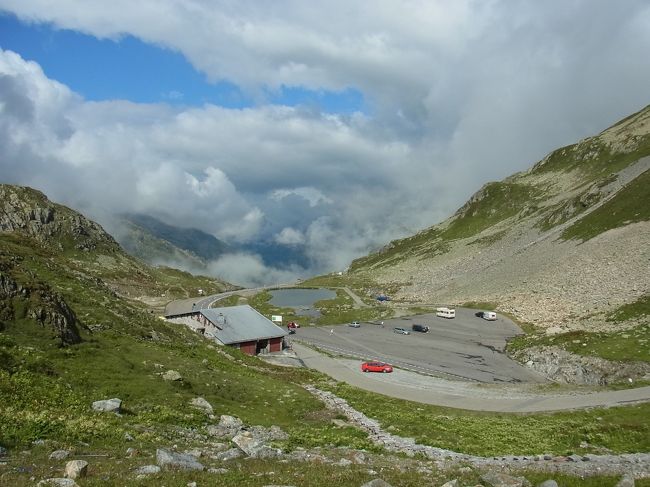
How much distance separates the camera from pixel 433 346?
94.3 meters

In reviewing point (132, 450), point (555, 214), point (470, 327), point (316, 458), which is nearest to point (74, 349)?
point (132, 450)

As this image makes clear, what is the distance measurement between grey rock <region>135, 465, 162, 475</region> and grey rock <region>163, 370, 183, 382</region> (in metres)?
19.4

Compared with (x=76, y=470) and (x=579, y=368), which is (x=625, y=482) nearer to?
(x=76, y=470)

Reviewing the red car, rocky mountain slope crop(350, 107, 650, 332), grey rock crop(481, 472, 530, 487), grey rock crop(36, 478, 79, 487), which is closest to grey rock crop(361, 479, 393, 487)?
grey rock crop(481, 472, 530, 487)

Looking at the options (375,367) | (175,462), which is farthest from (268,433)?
(375,367)

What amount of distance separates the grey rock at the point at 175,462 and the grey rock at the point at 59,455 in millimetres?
3112

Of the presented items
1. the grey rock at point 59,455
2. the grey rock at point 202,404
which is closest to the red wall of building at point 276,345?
the grey rock at point 202,404

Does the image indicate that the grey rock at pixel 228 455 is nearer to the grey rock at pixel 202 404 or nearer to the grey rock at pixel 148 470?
the grey rock at pixel 148 470

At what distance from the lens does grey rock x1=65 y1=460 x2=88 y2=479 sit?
1529cm

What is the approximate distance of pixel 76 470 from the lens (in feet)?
50.6

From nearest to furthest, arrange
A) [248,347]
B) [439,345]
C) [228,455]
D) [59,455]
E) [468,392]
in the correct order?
[59,455]
[228,455]
[468,392]
[248,347]
[439,345]

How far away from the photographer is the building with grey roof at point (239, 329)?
81.9 meters

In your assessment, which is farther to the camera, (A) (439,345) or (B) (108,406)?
(A) (439,345)

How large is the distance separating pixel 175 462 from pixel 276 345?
69.0 metres
